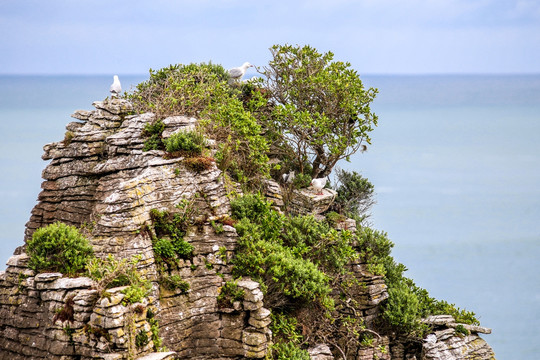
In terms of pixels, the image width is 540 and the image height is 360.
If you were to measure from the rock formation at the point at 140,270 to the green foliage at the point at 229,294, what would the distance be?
0.62 ft

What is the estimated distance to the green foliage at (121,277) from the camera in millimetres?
24203

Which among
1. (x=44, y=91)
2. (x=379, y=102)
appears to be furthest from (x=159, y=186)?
(x=379, y=102)

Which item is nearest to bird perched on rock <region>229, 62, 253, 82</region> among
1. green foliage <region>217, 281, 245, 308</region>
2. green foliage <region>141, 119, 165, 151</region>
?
green foliage <region>141, 119, 165, 151</region>

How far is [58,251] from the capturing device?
2605cm

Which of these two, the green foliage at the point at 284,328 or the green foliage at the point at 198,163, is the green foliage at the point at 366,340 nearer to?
the green foliage at the point at 284,328

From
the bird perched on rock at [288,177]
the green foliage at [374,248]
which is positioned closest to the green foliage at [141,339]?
the green foliage at [374,248]

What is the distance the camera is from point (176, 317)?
91.0ft

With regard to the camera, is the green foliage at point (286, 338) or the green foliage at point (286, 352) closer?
the green foliage at point (286, 352)

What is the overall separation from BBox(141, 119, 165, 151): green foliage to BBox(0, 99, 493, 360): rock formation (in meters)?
0.28

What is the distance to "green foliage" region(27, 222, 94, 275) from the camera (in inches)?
1014

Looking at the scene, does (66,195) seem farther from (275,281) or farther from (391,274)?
(391,274)

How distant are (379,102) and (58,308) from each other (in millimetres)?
148110

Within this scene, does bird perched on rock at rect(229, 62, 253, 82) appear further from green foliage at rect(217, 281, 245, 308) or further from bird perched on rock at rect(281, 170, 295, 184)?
green foliage at rect(217, 281, 245, 308)

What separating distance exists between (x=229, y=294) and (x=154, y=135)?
7.43 metres
